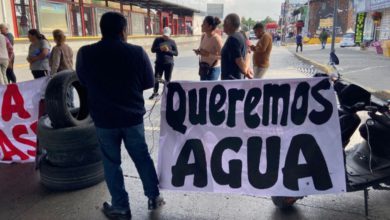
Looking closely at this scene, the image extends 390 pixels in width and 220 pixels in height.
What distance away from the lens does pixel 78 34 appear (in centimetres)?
2764

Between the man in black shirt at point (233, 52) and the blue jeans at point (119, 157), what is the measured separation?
2284 mm

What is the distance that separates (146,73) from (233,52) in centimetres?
247

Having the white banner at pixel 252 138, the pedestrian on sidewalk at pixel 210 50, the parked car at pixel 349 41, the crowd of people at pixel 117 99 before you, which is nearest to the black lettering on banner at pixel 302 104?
the white banner at pixel 252 138

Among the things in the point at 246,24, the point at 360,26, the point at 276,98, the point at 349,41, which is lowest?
the point at 349,41

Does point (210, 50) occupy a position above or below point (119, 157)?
above

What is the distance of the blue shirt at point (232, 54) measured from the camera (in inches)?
204

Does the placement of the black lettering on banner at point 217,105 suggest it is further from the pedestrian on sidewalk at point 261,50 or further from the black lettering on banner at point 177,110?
the pedestrian on sidewalk at point 261,50

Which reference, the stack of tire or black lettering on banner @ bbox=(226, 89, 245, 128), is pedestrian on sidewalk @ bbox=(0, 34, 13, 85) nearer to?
the stack of tire

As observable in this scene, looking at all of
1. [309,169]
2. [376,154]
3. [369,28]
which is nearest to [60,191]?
[309,169]

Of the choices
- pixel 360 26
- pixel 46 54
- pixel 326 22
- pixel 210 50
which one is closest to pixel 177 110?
pixel 210 50

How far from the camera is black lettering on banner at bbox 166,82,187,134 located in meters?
3.26

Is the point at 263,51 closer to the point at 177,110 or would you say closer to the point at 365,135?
the point at 365,135

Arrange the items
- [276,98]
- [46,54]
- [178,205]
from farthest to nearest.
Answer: [46,54], [178,205], [276,98]

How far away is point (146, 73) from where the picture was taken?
2.99 metres
